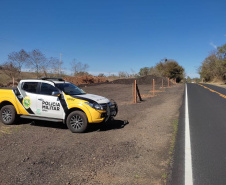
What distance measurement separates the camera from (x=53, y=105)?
698 centimetres

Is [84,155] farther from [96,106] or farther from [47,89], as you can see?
[47,89]

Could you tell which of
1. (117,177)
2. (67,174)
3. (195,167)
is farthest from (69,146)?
(195,167)

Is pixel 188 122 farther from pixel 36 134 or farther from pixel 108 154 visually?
pixel 36 134

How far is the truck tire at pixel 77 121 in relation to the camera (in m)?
6.65

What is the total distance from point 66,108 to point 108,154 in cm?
255

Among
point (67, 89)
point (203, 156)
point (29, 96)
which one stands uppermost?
point (67, 89)

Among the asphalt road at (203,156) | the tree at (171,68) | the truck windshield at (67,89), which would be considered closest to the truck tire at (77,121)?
the truck windshield at (67,89)

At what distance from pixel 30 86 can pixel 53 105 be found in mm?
1278

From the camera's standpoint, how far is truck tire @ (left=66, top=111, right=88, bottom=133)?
21.8ft

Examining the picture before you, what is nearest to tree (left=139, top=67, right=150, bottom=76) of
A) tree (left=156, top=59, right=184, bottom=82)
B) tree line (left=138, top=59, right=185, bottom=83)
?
tree line (left=138, top=59, right=185, bottom=83)

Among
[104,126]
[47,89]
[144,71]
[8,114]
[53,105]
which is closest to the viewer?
[53,105]

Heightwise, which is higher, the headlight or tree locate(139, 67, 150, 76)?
tree locate(139, 67, 150, 76)

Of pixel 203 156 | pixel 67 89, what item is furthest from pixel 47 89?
pixel 203 156

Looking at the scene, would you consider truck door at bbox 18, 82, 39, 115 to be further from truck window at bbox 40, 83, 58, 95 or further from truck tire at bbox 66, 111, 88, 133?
truck tire at bbox 66, 111, 88, 133
